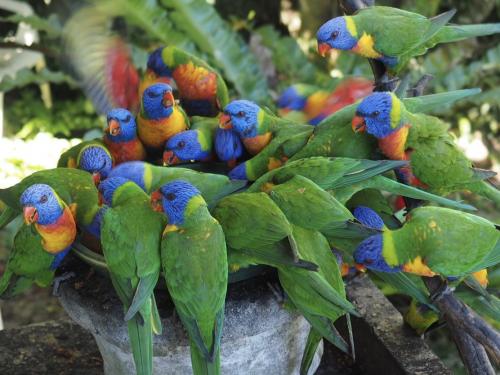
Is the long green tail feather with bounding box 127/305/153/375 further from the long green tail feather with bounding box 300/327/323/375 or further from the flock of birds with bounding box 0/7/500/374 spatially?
the long green tail feather with bounding box 300/327/323/375

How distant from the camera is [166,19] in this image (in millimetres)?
3285

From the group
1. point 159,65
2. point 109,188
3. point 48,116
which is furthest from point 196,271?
point 48,116

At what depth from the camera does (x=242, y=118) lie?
141cm

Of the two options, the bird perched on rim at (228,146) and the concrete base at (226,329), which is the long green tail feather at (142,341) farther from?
the bird perched on rim at (228,146)

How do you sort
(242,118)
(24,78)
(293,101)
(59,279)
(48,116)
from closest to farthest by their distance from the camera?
(59,279)
(242,118)
(293,101)
(24,78)
(48,116)

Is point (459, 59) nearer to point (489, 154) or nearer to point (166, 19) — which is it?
point (489, 154)

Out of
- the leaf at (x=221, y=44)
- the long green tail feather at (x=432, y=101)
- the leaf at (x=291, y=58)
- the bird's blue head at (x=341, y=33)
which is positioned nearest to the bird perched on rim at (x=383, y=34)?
the bird's blue head at (x=341, y=33)

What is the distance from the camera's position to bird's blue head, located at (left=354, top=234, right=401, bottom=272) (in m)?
1.13

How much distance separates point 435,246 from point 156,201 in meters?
0.51

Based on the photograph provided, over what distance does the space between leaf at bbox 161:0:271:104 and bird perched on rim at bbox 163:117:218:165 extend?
1.74 metres

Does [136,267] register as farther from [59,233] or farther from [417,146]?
[417,146]

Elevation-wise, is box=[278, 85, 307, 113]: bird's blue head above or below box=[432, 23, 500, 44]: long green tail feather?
below

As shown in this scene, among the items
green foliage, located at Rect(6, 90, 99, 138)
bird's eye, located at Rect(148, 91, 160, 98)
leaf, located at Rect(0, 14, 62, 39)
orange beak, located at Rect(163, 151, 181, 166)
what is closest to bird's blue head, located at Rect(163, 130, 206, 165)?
orange beak, located at Rect(163, 151, 181, 166)

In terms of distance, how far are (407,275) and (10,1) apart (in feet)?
10.4
